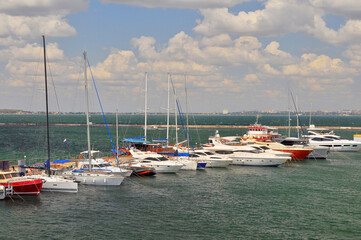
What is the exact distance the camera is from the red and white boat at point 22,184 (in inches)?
1542

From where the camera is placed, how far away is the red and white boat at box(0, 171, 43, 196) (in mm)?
39156

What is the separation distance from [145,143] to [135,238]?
137ft

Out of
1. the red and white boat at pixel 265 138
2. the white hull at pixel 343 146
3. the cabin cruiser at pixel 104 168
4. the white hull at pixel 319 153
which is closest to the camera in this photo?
the cabin cruiser at pixel 104 168

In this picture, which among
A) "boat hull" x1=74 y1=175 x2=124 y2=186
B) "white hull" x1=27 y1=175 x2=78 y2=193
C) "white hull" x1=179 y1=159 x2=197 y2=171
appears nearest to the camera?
"white hull" x1=27 y1=175 x2=78 y2=193

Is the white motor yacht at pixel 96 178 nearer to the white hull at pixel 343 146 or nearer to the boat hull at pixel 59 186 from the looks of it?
the boat hull at pixel 59 186

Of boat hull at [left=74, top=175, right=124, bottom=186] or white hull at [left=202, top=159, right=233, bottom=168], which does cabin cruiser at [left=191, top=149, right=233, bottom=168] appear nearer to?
white hull at [left=202, top=159, right=233, bottom=168]

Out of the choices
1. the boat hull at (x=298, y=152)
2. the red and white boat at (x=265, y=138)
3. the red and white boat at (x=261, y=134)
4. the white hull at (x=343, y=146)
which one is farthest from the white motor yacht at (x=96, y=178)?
the white hull at (x=343, y=146)

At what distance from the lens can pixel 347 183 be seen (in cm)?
5075

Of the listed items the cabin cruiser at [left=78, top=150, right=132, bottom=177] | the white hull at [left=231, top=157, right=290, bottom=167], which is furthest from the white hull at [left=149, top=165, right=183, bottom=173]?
the white hull at [left=231, top=157, right=290, bottom=167]

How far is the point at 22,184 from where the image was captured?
1547 inches

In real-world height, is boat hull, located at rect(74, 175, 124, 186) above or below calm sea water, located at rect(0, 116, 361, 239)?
above

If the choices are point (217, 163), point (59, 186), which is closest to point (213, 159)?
point (217, 163)

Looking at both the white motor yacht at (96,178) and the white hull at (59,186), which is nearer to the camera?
the white hull at (59,186)

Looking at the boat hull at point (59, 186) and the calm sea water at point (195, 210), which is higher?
the boat hull at point (59, 186)
